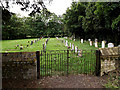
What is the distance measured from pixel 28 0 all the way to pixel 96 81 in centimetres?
582

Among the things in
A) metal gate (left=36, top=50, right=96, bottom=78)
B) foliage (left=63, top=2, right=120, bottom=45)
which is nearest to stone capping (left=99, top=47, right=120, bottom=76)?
metal gate (left=36, top=50, right=96, bottom=78)

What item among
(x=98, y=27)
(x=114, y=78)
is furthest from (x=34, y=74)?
(x=98, y=27)

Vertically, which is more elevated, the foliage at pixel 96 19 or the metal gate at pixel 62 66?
the foliage at pixel 96 19

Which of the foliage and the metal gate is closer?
the metal gate

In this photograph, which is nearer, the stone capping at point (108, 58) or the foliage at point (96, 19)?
the stone capping at point (108, 58)

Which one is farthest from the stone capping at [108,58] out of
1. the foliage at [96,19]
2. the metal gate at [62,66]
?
the foliage at [96,19]

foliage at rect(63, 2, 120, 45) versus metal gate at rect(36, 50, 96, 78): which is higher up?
foliage at rect(63, 2, 120, 45)

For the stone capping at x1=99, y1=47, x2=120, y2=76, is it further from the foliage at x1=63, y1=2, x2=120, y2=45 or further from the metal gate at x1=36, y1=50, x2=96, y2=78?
the foliage at x1=63, y1=2, x2=120, y2=45

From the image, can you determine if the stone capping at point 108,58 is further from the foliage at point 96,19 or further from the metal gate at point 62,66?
the foliage at point 96,19

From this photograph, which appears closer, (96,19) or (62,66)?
(62,66)

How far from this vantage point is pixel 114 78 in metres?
5.10

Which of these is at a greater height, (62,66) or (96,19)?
(96,19)

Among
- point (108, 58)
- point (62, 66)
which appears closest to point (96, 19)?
point (108, 58)

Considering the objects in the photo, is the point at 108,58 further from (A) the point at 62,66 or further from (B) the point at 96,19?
(B) the point at 96,19
